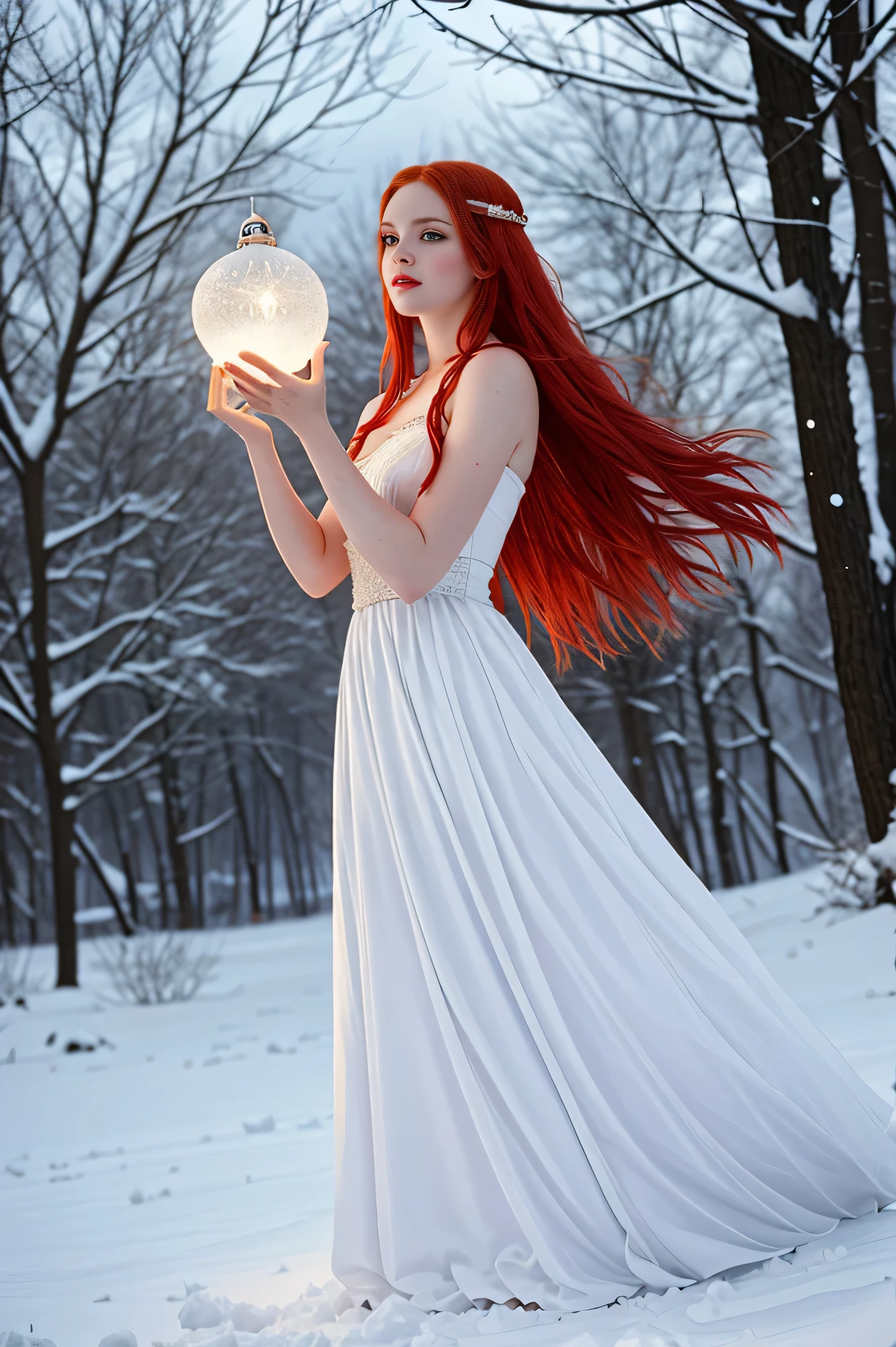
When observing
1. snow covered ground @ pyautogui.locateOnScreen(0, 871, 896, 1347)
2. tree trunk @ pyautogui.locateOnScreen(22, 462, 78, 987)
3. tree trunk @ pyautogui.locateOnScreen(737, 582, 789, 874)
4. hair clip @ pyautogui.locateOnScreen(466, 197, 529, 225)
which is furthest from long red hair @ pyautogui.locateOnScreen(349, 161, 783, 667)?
tree trunk @ pyautogui.locateOnScreen(737, 582, 789, 874)

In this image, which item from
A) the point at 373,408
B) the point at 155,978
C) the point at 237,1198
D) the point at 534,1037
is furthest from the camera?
the point at 155,978

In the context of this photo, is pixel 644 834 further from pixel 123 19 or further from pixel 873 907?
pixel 123 19

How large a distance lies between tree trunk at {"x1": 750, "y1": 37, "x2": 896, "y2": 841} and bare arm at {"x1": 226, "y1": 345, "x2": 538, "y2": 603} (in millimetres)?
2938

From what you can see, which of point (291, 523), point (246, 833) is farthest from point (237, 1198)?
point (246, 833)

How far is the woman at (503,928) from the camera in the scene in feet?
5.44

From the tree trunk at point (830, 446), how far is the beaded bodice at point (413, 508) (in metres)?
2.89

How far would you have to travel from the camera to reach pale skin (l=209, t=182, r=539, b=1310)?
1784 mm

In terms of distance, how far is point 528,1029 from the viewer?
172 centimetres

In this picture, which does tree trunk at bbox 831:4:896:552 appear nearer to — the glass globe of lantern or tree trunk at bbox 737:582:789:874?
the glass globe of lantern

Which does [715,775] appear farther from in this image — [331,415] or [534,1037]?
[534,1037]

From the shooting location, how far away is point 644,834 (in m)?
1.94

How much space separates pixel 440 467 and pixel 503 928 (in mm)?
747

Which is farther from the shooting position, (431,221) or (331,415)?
(331,415)

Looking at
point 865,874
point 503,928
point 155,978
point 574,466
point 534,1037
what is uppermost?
point 574,466
